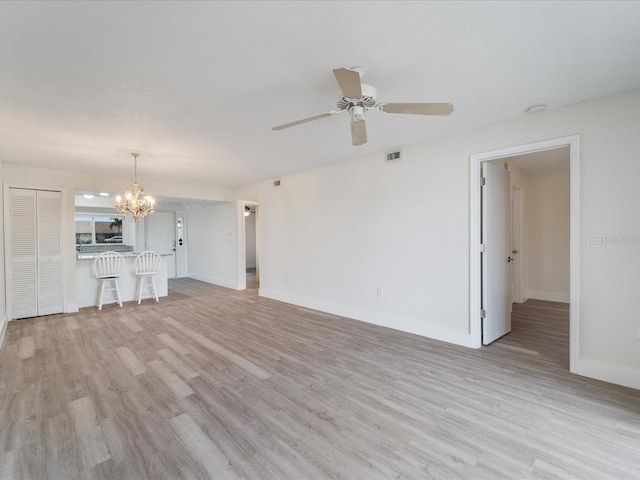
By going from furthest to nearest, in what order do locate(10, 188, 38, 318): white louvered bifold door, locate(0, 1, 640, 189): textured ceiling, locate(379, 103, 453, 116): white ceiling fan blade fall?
locate(10, 188, 38, 318): white louvered bifold door → locate(379, 103, 453, 116): white ceiling fan blade → locate(0, 1, 640, 189): textured ceiling

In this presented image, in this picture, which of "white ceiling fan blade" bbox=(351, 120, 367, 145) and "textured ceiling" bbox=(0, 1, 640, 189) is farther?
"white ceiling fan blade" bbox=(351, 120, 367, 145)

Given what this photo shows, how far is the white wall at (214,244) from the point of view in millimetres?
7145

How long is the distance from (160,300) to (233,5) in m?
5.83

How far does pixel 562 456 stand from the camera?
5.59ft

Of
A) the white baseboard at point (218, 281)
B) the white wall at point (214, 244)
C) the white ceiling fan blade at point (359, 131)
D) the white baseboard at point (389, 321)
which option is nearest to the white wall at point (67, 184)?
the white wall at point (214, 244)

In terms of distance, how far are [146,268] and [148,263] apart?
11cm

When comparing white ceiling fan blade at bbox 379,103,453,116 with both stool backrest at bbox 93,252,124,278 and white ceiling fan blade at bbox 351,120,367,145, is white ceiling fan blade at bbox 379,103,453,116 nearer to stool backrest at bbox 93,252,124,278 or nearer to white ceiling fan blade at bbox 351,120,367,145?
white ceiling fan blade at bbox 351,120,367,145

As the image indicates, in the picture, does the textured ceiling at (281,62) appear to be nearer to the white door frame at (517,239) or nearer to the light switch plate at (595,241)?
the light switch plate at (595,241)

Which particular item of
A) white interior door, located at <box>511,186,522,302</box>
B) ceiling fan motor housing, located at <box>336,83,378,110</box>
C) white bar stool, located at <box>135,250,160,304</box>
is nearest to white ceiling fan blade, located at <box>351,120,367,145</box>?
ceiling fan motor housing, located at <box>336,83,378,110</box>

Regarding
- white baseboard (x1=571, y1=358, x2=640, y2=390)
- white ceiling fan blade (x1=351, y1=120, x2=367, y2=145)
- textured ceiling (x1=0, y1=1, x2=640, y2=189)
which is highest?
textured ceiling (x1=0, y1=1, x2=640, y2=189)

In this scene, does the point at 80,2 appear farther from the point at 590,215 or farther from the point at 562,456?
the point at 590,215

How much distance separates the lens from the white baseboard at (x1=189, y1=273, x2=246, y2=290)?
707 centimetres

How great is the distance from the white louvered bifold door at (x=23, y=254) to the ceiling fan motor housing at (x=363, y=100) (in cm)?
548

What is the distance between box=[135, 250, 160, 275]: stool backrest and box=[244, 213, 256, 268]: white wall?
193 inches
